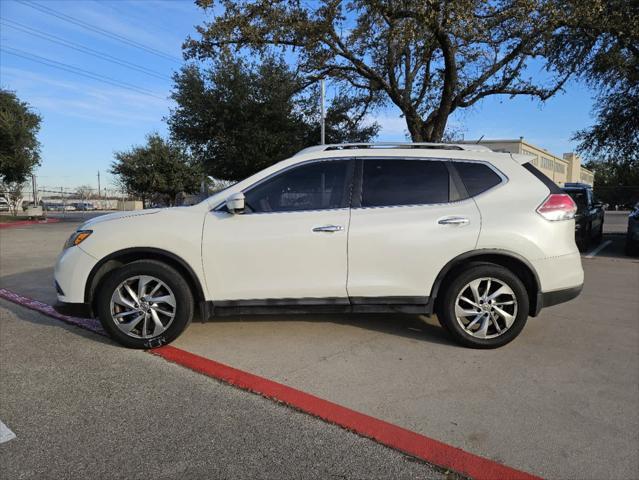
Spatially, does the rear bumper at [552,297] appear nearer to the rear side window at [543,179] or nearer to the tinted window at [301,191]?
the rear side window at [543,179]

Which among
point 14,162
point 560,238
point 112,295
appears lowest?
point 112,295

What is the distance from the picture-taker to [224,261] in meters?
4.26

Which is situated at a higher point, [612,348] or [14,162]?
[14,162]

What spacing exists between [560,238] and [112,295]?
13.7 ft

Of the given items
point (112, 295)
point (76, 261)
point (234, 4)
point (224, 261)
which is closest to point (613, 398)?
point (224, 261)

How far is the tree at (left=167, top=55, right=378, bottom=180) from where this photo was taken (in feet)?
59.9

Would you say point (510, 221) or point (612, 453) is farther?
point (510, 221)

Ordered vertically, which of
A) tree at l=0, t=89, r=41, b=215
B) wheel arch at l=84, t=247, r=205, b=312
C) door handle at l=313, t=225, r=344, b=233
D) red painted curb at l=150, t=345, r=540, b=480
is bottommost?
red painted curb at l=150, t=345, r=540, b=480

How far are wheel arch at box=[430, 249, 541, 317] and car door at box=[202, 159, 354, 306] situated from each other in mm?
902

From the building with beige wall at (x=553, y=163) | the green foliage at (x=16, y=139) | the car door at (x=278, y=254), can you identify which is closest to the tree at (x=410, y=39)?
the car door at (x=278, y=254)

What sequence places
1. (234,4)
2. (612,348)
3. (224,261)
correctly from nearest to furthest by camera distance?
1. (224,261)
2. (612,348)
3. (234,4)

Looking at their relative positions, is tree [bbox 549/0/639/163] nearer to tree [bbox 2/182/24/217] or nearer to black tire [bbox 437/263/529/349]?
black tire [bbox 437/263/529/349]

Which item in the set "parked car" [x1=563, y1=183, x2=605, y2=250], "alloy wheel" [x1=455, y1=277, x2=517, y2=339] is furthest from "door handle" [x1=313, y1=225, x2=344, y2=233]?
"parked car" [x1=563, y1=183, x2=605, y2=250]

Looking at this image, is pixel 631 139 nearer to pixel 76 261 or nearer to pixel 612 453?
pixel 612 453
